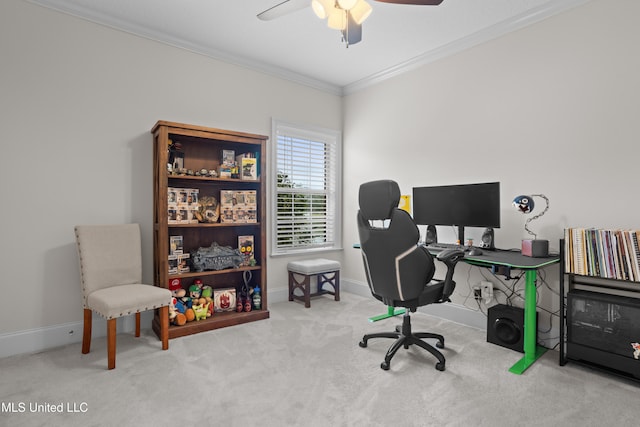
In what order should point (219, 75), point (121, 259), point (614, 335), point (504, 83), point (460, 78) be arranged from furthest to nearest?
point (219, 75) → point (460, 78) → point (504, 83) → point (121, 259) → point (614, 335)

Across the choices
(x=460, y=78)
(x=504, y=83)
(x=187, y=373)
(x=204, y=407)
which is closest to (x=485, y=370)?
(x=204, y=407)

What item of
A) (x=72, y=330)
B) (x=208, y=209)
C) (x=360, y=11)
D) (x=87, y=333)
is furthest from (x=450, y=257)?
(x=72, y=330)

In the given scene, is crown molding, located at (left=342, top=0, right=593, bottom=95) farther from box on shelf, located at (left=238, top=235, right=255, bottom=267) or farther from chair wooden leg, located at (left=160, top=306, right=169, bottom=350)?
chair wooden leg, located at (left=160, top=306, right=169, bottom=350)

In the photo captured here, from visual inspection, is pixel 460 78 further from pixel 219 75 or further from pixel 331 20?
pixel 219 75

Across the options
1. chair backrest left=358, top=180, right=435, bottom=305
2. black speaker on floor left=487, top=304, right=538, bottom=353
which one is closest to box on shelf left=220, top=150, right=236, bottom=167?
chair backrest left=358, top=180, right=435, bottom=305

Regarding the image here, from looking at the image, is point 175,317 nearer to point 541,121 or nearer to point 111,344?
point 111,344

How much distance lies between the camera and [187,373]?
229cm

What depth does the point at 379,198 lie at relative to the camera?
7.72 ft

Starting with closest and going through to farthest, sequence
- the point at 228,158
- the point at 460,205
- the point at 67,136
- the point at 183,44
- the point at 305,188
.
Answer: the point at 67,136 < the point at 460,205 < the point at 183,44 < the point at 228,158 < the point at 305,188

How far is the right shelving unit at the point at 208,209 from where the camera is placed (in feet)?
9.65

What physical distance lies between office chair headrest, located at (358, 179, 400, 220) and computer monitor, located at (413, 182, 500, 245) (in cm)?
110

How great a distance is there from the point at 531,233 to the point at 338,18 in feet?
7.65

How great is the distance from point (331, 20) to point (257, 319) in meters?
2.72

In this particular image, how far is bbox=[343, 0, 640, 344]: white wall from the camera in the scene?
96.2 inches
